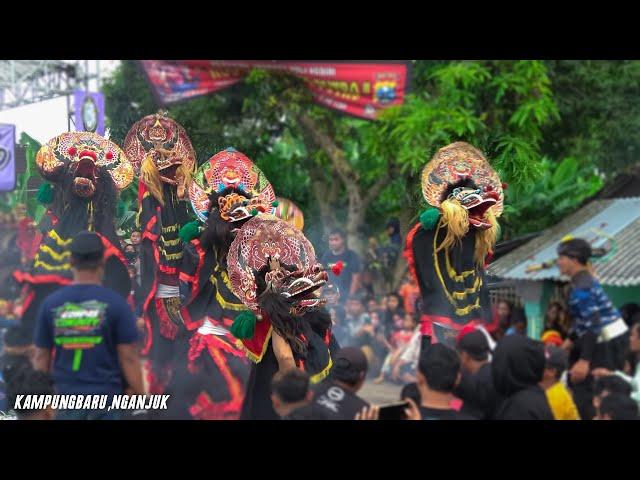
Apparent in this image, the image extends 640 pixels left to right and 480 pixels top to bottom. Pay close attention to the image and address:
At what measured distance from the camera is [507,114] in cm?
869

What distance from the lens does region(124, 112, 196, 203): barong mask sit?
20.0 ft

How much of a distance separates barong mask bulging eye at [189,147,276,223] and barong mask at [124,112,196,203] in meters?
0.15

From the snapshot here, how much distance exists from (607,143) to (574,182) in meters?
0.93

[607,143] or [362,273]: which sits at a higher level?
[607,143]

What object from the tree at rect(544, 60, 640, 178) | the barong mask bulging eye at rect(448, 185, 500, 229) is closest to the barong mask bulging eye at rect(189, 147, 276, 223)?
the barong mask bulging eye at rect(448, 185, 500, 229)

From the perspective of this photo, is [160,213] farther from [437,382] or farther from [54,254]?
[437,382]

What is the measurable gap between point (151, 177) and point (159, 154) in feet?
0.50

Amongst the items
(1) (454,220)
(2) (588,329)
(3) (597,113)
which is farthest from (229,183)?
(3) (597,113)

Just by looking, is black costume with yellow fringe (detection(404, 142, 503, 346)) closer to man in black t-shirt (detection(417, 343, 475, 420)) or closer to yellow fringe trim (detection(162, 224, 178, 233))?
man in black t-shirt (detection(417, 343, 475, 420))

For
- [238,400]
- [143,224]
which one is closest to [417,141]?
[143,224]

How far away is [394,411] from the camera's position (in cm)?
464

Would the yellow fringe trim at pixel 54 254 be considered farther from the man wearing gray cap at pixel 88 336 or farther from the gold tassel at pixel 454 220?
the gold tassel at pixel 454 220
